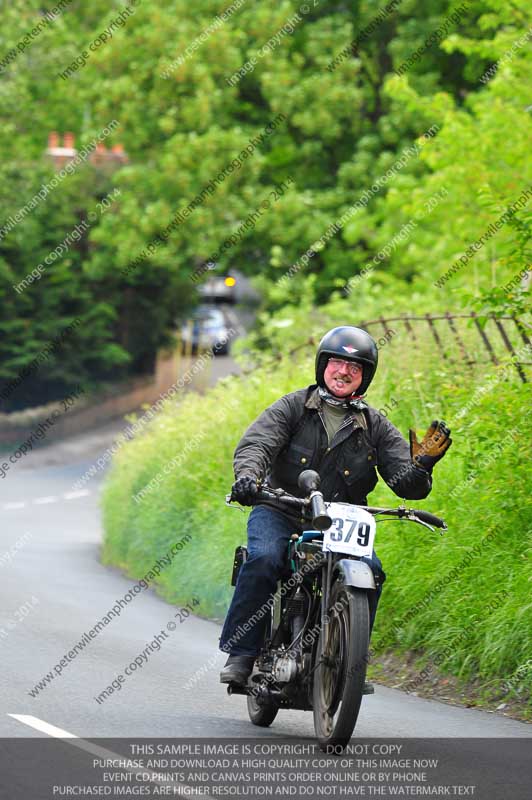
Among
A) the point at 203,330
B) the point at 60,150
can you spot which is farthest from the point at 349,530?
the point at 203,330

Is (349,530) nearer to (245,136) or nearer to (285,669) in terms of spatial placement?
(285,669)

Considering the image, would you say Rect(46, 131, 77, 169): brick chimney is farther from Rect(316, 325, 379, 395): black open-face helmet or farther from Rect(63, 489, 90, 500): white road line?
Rect(316, 325, 379, 395): black open-face helmet

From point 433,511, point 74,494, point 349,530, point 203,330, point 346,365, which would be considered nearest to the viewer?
point 349,530

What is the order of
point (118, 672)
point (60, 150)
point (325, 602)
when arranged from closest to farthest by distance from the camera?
point (325, 602) → point (118, 672) → point (60, 150)

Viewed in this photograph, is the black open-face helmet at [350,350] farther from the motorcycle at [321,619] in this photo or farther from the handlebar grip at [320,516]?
the handlebar grip at [320,516]

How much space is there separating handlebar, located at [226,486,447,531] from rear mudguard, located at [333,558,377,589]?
0.73 feet

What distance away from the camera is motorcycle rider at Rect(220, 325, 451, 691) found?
7707 millimetres

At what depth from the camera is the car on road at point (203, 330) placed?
1905 inches

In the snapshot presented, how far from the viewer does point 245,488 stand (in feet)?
23.9

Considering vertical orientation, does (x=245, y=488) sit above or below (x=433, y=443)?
below

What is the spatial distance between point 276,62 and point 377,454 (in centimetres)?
2855

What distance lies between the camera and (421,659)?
10070mm

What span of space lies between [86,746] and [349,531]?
5.11 ft

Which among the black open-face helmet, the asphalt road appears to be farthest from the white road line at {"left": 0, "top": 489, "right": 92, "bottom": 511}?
the black open-face helmet
